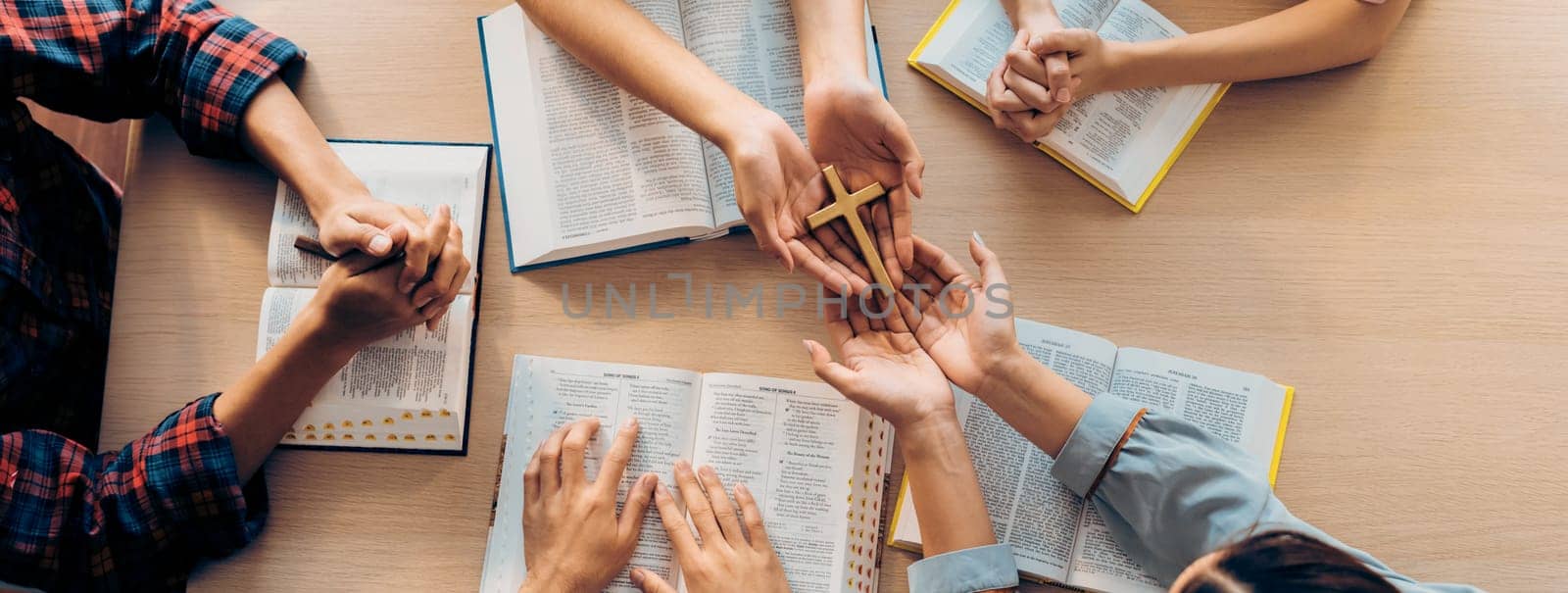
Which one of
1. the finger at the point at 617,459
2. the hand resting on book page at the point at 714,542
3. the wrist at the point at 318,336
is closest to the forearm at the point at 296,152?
the wrist at the point at 318,336

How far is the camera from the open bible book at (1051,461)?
3.70ft

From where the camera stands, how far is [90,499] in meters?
1.02

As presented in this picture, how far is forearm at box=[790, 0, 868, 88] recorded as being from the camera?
3.68 feet

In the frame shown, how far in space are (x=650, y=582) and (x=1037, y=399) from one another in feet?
1.60

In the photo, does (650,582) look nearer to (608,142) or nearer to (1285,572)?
(608,142)

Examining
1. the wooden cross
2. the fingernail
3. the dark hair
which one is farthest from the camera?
the wooden cross

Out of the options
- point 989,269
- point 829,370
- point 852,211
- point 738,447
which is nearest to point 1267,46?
point 989,269

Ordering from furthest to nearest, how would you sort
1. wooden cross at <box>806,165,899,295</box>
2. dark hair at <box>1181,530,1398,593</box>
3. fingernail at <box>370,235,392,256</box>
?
wooden cross at <box>806,165,899,295</box> → fingernail at <box>370,235,392,256</box> → dark hair at <box>1181,530,1398,593</box>

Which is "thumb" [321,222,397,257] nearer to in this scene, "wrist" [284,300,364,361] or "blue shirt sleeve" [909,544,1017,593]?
"wrist" [284,300,364,361]

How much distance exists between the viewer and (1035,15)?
1191mm

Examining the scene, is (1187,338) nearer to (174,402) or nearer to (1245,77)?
(1245,77)

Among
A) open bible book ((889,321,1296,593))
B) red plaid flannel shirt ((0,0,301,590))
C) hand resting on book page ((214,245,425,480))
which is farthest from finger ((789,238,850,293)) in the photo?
red plaid flannel shirt ((0,0,301,590))

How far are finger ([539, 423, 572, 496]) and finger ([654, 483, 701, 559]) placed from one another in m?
0.12

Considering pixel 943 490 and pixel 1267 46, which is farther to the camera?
pixel 1267 46
